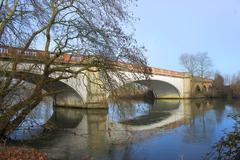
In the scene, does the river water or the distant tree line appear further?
the distant tree line

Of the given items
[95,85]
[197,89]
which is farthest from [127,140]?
[197,89]

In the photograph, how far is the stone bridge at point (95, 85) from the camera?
8.88m

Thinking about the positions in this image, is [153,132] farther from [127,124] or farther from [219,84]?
[219,84]

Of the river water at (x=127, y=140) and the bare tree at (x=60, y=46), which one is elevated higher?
the bare tree at (x=60, y=46)

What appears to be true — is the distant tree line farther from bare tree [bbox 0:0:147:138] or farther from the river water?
bare tree [bbox 0:0:147:138]

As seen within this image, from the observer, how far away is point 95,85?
444 inches

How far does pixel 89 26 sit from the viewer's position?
27.7 feet

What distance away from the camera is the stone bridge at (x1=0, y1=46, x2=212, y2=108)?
8875 millimetres

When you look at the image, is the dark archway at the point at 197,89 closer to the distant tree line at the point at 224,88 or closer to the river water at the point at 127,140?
the distant tree line at the point at 224,88

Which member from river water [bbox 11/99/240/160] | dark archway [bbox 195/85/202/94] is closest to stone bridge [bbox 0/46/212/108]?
dark archway [bbox 195/85/202/94]

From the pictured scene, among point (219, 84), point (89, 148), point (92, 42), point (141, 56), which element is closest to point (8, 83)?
point (92, 42)

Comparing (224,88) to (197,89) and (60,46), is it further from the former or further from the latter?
(60,46)

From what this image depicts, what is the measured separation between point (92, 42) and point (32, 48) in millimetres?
2022

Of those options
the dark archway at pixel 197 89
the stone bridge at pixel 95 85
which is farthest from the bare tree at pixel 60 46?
the dark archway at pixel 197 89
